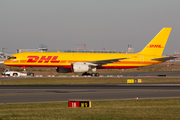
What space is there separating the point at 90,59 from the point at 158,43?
18.1 m

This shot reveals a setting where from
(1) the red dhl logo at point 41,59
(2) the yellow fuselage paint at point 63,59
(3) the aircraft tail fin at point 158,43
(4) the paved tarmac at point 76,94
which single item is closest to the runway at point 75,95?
(4) the paved tarmac at point 76,94

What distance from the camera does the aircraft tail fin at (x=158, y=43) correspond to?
61344 millimetres

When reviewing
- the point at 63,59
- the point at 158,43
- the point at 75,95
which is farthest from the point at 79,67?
the point at 75,95

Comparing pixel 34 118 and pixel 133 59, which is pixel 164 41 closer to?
pixel 133 59

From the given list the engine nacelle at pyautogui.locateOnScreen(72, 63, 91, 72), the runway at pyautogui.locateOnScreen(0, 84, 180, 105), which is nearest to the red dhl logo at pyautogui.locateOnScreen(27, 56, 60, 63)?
the engine nacelle at pyautogui.locateOnScreen(72, 63, 91, 72)

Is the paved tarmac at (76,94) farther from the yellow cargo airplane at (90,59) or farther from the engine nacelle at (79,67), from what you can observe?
the yellow cargo airplane at (90,59)

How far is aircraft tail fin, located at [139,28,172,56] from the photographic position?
61.3 metres

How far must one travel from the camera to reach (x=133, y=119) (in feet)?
42.7

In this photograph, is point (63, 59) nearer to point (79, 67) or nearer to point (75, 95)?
point (79, 67)

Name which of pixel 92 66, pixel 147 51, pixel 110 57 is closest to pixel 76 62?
pixel 92 66

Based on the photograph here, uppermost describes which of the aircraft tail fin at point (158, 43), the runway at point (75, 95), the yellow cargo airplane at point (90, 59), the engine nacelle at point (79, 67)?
the aircraft tail fin at point (158, 43)

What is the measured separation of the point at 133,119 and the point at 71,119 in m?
3.27

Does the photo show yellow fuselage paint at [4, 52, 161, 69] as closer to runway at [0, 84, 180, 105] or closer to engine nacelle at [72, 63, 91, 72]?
engine nacelle at [72, 63, 91, 72]

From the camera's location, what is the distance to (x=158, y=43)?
61625 millimetres
